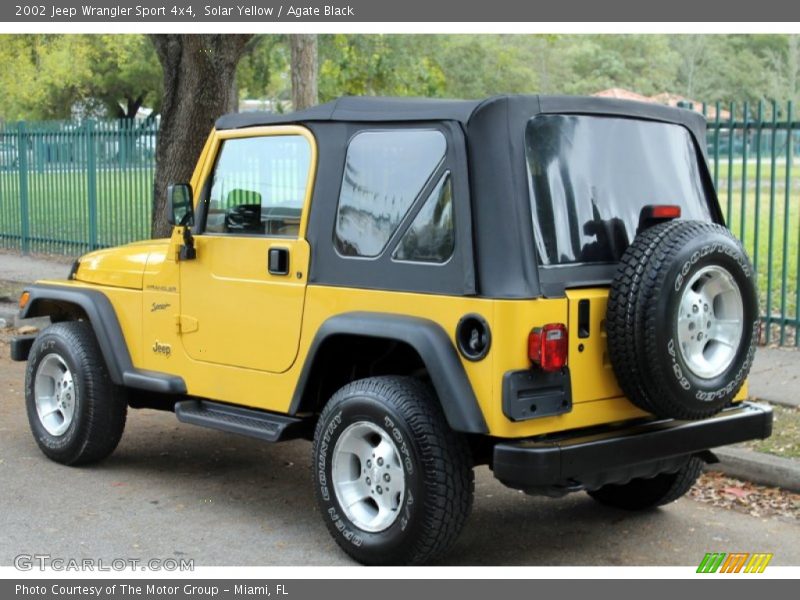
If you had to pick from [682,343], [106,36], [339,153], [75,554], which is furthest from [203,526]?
[106,36]

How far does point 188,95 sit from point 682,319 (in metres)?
7.16

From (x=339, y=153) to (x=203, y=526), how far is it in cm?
201

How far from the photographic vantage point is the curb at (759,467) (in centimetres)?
669

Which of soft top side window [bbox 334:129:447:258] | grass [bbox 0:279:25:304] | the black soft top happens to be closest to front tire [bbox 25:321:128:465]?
the black soft top

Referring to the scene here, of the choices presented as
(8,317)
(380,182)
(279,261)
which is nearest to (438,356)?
(380,182)

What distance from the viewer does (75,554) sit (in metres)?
5.57

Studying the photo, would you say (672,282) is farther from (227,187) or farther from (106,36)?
(106,36)

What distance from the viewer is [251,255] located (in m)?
6.14

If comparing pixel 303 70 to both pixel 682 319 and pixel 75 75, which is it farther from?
pixel 75 75

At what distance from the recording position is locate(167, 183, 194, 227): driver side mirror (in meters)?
6.52

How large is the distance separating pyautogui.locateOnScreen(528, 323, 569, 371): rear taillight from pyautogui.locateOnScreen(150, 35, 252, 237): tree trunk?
6.72m

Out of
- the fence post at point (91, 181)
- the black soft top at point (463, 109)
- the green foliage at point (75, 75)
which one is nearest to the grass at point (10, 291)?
the fence post at point (91, 181)

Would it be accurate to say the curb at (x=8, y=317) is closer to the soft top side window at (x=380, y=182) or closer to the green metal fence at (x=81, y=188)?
the green metal fence at (x=81, y=188)

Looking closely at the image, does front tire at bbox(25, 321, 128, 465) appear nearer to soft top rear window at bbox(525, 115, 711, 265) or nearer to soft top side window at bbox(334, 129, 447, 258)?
soft top side window at bbox(334, 129, 447, 258)
